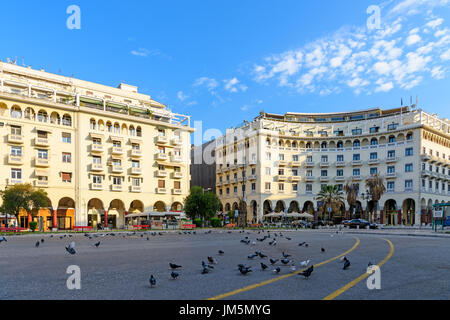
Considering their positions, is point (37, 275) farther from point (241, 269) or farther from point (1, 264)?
point (241, 269)

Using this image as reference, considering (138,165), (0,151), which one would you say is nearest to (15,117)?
(0,151)

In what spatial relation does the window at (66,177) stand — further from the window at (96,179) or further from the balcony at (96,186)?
the window at (96,179)

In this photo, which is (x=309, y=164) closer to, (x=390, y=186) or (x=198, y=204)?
(x=390, y=186)

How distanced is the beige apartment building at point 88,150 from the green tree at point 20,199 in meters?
7.35

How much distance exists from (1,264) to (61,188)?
37.7m

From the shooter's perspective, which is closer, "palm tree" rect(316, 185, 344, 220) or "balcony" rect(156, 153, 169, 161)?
"balcony" rect(156, 153, 169, 161)

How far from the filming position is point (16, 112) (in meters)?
43.1

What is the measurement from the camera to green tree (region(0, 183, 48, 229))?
34.3 metres

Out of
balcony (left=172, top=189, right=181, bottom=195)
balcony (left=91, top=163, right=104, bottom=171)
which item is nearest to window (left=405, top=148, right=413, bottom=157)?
balcony (left=172, top=189, right=181, bottom=195)

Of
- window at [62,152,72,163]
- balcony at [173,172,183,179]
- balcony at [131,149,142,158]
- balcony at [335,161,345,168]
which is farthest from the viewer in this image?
balcony at [335,161,345,168]

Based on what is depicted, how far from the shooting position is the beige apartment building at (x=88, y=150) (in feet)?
141

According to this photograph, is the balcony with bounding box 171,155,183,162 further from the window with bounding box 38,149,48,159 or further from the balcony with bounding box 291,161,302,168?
the balcony with bounding box 291,161,302,168

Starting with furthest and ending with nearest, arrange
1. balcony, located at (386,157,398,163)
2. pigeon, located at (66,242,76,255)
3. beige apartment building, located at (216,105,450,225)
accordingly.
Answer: balcony, located at (386,157,398,163) < beige apartment building, located at (216,105,450,225) < pigeon, located at (66,242,76,255)

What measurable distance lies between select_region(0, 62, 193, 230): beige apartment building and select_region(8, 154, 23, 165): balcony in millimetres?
107
